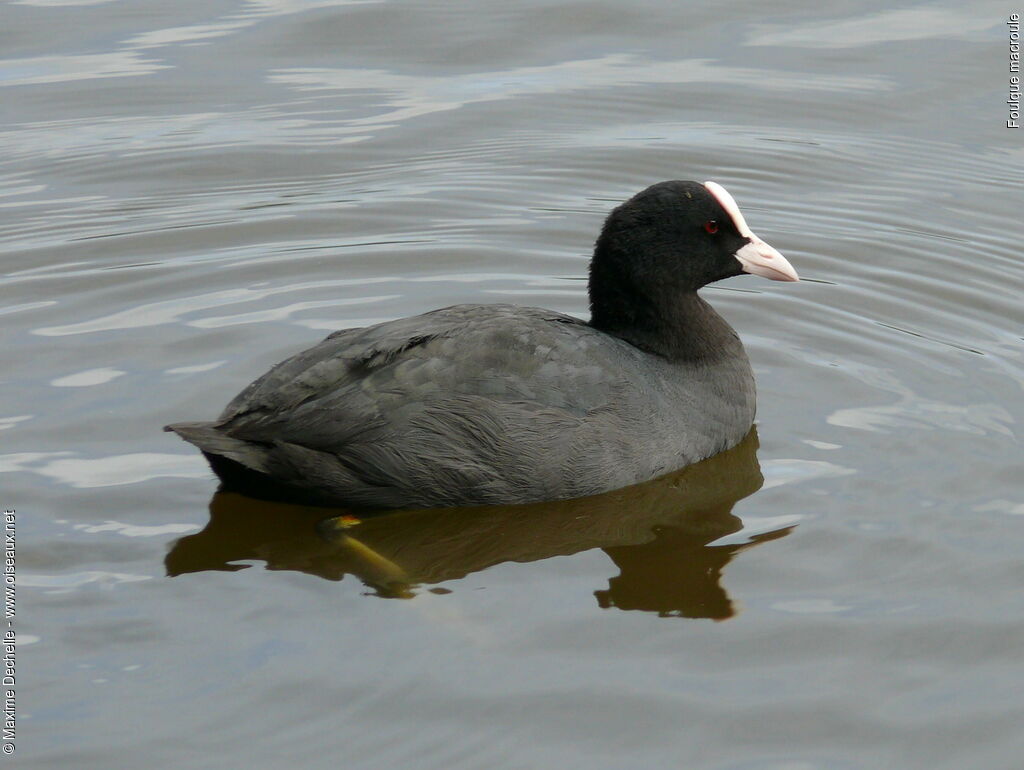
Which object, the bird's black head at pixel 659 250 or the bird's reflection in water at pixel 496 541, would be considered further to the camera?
the bird's black head at pixel 659 250

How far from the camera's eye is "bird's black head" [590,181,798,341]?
5.67m

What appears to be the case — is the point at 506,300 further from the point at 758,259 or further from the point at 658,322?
the point at 758,259

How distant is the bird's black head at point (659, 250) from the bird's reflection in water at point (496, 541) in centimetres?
72

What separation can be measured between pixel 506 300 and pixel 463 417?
199 centimetres

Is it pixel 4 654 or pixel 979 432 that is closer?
pixel 4 654

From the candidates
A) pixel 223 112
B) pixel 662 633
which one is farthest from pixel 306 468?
pixel 223 112

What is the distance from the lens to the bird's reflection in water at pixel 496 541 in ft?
16.0

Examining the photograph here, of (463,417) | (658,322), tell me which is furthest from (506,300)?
(463,417)

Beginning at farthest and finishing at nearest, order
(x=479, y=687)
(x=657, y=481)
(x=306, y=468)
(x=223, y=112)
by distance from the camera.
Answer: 1. (x=223, y=112)
2. (x=657, y=481)
3. (x=306, y=468)
4. (x=479, y=687)

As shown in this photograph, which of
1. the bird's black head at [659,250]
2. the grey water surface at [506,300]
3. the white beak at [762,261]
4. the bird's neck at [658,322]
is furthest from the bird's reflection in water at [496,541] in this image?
the white beak at [762,261]

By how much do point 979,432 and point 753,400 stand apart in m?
0.86

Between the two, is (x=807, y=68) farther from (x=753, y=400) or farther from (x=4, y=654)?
(x=4, y=654)

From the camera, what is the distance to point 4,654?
4.31 metres

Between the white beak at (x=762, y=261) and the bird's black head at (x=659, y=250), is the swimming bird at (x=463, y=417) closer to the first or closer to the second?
the bird's black head at (x=659, y=250)
